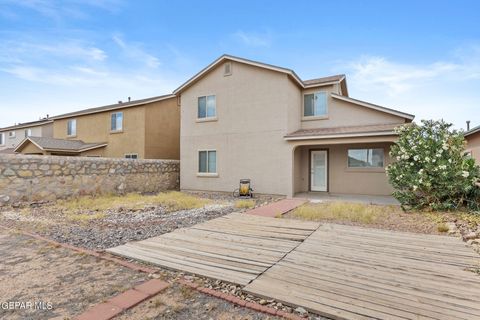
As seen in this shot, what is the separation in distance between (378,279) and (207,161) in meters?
11.8

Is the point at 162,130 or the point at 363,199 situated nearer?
the point at 363,199

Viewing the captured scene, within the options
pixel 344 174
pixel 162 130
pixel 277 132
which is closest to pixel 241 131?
pixel 277 132

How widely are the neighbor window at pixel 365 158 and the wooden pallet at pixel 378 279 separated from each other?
7464 mm

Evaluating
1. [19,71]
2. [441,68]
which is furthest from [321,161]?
[19,71]

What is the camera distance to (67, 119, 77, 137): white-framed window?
21.0 meters

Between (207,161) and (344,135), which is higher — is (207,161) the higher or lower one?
the lower one

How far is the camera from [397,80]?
16484 mm

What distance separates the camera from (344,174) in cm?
1292

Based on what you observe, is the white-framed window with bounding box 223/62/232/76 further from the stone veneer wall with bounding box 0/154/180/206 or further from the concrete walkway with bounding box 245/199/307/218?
the concrete walkway with bounding box 245/199/307/218

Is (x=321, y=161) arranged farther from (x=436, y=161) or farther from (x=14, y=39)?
(x=14, y=39)

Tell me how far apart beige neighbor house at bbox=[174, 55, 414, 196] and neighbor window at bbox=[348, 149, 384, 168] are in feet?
0.14

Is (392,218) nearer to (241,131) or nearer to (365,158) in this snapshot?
(365,158)

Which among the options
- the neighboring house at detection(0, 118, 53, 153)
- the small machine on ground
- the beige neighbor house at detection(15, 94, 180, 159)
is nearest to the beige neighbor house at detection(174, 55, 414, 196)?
the small machine on ground

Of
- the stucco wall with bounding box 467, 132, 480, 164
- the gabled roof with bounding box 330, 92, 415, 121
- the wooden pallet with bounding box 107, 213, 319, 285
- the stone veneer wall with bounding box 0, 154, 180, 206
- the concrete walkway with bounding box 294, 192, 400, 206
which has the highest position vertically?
the gabled roof with bounding box 330, 92, 415, 121
